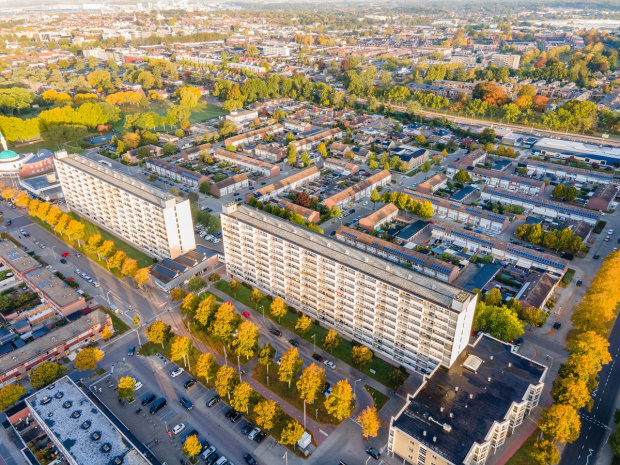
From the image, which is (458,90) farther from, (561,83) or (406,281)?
(406,281)

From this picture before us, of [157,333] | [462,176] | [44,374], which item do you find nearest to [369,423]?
[157,333]

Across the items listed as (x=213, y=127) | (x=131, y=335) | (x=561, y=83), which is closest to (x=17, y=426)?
(x=131, y=335)

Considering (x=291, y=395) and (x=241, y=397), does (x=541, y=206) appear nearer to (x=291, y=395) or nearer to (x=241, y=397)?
(x=291, y=395)

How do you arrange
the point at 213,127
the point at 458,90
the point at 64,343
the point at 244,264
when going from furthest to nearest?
1. the point at 458,90
2. the point at 213,127
3. the point at 244,264
4. the point at 64,343

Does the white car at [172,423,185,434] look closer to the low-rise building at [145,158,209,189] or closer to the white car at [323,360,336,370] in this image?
the white car at [323,360,336,370]

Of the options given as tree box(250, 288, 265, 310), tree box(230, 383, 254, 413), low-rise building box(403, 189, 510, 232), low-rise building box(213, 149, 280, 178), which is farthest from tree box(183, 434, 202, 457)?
low-rise building box(213, 149, 280, 178)

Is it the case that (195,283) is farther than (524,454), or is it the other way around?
(195,283)
